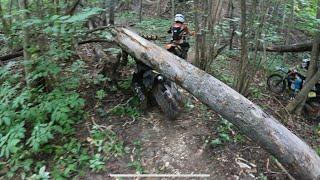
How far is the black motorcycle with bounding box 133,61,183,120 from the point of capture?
5449 millimetres

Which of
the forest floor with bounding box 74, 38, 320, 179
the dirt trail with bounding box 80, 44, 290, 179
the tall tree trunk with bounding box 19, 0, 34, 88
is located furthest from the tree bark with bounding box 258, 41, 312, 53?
the tall tree trunk with bounding box 19, 0, 34, 88

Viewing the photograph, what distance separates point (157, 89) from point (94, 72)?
5.36ft

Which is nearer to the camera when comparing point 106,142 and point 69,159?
point 69,159

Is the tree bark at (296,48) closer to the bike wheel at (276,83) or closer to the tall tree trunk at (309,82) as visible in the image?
the bike wheel at (276,83)

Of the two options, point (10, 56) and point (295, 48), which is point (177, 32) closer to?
point (10, 56)

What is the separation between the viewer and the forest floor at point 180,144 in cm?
477

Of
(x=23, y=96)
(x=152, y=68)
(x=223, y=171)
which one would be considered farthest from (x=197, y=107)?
(x=23, y=96)

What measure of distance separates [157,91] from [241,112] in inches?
60.3

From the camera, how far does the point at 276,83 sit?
28.9 feet

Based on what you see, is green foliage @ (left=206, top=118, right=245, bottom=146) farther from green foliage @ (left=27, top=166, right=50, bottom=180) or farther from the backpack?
green foliage @ (left=27, top=166, right=50, bottom=180)

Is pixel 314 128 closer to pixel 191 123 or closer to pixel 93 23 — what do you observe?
pixel 191 123

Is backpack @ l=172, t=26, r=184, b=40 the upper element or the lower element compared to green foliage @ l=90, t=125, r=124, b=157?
upper

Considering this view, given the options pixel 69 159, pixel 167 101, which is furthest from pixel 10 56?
pixel 167 101

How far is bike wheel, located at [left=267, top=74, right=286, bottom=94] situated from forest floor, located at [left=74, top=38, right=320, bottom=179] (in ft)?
10.9
